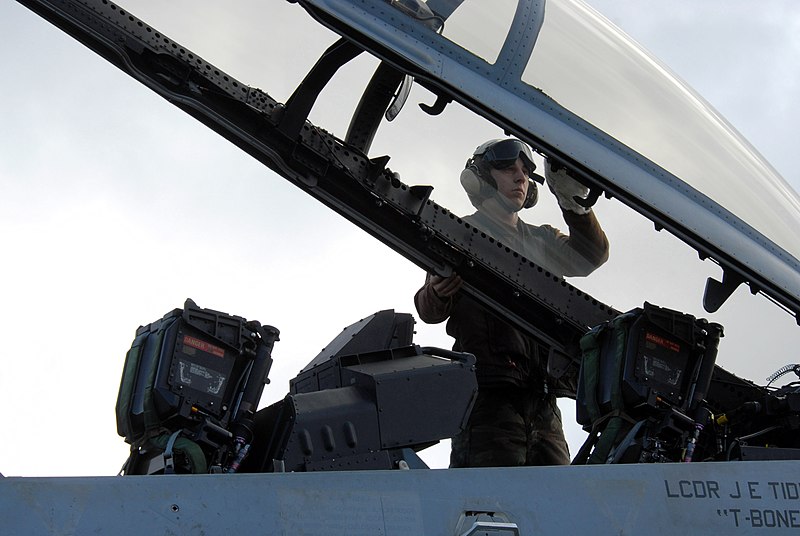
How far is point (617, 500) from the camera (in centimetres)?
312

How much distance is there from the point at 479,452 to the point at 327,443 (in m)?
1.15

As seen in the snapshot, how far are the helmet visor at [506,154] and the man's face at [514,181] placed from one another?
24 mm

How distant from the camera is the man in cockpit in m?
4.62

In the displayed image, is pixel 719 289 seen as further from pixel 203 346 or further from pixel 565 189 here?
pixel 203 346

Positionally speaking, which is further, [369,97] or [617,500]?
[369,97]

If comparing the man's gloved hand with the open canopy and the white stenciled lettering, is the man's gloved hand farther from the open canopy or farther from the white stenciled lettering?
the white stenciled lettering

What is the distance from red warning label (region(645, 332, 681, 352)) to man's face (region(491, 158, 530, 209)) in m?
0.91

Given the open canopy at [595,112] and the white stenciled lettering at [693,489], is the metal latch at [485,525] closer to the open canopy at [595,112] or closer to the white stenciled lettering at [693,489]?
the white stenciled lettering at [693,489]

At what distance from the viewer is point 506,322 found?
192 inches

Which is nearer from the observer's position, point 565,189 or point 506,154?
point 565,189

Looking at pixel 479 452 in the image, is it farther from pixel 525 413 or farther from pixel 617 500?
pixel 617 500

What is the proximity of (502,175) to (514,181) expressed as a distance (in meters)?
0.08

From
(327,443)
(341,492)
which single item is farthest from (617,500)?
(327,443)

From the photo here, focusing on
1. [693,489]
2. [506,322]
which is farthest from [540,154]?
[693,489]
